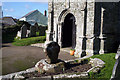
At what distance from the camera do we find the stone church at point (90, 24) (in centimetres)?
1073

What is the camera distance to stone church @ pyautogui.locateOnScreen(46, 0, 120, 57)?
1073 cm

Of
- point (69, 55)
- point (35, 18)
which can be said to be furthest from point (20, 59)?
point (35, 18)

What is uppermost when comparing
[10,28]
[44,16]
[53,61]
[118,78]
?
[44,16]

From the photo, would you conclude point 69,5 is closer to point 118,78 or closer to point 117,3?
point 117,3

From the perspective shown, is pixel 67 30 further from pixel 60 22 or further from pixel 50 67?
pixel 50 67

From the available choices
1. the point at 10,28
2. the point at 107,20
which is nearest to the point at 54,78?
the point at 107,20

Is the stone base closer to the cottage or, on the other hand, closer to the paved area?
the paved area

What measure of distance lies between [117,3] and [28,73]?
10758 millimetres

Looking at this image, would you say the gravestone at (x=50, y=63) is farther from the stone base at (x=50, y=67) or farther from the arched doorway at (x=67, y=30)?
the arched doorway at (x=67, y=30)

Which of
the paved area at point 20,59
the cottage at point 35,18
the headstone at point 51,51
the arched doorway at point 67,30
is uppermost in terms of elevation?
the cottage at point 35,18

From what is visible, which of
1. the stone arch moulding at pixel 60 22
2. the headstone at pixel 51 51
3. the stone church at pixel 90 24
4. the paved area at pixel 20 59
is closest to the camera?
the headstone at pixel 51 51

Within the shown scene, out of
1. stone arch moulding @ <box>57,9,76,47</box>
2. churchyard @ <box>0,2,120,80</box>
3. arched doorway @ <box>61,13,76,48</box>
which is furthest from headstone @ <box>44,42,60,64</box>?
arched doorway @ <box>61,13,76,48</box>

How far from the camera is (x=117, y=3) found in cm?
1277

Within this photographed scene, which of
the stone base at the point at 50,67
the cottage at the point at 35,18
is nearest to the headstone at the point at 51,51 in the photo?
the stone base at the point at 50,67
